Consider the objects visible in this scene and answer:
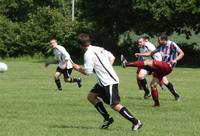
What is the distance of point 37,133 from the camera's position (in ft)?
37.2

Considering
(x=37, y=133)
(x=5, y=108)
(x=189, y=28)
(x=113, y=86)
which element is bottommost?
(x=189, y=28)

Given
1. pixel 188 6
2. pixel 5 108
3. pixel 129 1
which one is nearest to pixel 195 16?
pixel 188 6

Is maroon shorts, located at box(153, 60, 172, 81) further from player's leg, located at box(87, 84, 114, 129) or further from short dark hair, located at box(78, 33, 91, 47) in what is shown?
short dark hair, located at box(78, 33, 91, 47)

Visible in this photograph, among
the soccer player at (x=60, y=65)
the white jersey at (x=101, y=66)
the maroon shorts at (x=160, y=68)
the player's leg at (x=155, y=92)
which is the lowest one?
the soccer player at (x=60, y=65)

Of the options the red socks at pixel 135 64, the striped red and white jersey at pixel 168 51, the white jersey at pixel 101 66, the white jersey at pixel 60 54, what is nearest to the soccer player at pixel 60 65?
the white jersey at pixel 60 54

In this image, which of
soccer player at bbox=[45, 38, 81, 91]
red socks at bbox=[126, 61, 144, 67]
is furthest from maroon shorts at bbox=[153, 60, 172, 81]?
soccer player at bbox=[45, 38, 81, 91]

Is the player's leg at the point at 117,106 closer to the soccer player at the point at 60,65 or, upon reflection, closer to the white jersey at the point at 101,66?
the white jersey at the point at 101,66

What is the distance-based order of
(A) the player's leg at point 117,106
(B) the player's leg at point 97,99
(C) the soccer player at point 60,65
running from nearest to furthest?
(A) the player's leg at point 117,106
(B) the player's leg at point 97,99
(C) the soccer player at point 60,65

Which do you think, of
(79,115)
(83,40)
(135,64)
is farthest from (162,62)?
(83,40)

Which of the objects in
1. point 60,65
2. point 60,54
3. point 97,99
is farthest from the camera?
point 60,65

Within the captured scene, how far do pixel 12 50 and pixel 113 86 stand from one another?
4544 cm

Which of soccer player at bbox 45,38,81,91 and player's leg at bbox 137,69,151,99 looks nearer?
player's leg at bbox 137,69,151,99

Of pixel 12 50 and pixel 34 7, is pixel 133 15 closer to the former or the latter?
pixel 12 50

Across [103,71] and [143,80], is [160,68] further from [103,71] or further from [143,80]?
[103,71]
